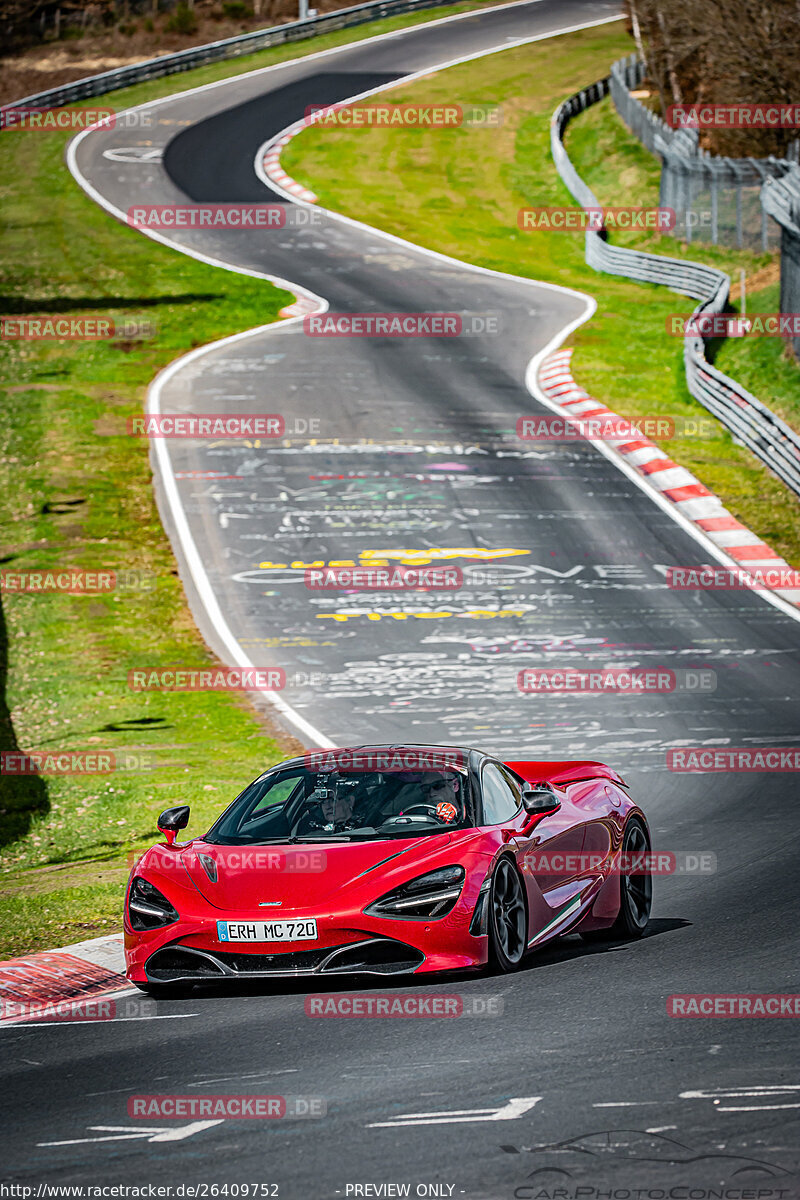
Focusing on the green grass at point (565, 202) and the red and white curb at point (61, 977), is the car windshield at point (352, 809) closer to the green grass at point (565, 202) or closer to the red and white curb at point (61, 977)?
the red and white curb at point (61, 977)

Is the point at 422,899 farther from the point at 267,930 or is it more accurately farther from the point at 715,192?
the point at 715,192

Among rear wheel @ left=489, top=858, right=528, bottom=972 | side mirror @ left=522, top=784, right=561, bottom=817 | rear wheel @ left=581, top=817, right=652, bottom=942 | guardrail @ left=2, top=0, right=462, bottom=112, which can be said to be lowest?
rear wheel @ left=581, top=817, right=652, bottom=942

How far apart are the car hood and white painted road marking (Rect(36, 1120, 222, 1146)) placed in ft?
6.60

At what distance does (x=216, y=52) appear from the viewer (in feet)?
225

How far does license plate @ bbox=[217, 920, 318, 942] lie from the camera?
7.94 m

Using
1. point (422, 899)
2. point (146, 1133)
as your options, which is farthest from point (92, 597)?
point (146, 1133)

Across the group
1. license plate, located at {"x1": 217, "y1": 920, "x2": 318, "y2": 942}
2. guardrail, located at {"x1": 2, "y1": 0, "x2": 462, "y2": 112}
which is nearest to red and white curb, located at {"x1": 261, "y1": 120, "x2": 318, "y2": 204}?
guardrail, located at {"x1": 2, "y1": 0, "x2": 462, "y2": 112}

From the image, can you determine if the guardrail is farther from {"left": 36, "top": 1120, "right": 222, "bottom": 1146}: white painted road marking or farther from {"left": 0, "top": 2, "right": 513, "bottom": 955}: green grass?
{"left": 36, "top": 1120, "right": 222, "bottom": 1146}: white painted road marking

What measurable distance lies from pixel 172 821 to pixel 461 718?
8.74m

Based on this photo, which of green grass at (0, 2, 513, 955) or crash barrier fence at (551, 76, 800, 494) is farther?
crash barrier fence at (551, 76, 800, 494)

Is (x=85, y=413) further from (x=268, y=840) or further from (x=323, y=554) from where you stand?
(x=268, y=840)

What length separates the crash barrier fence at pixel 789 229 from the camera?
29781mm

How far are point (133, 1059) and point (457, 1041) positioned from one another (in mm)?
1458

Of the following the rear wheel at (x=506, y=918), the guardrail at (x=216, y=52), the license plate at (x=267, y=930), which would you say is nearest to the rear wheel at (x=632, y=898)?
the rear wheel at (x=506, y=918)
